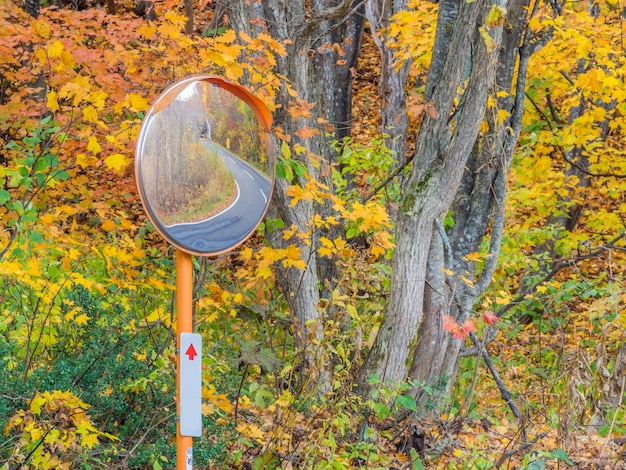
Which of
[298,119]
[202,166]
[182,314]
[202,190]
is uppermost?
[298,119]

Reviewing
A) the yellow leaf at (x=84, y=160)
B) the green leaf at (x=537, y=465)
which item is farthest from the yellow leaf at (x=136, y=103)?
the green leaf at (x=537, y=465)

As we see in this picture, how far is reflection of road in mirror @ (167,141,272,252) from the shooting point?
303 cm

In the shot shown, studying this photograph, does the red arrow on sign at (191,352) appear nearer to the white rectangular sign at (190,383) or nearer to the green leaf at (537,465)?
the white rectangular sign at (190,383)

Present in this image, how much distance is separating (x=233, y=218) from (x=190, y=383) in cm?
73

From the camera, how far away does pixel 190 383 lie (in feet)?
9.73

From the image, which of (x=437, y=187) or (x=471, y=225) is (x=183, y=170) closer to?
(x=437, y=187)

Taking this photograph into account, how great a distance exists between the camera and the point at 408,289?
572 cm

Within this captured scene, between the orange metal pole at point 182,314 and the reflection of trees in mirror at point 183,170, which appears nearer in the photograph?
the reflection of trees in mirror at point 183,170

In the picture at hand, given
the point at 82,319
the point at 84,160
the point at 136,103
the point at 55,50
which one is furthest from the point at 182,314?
the point at 55,50

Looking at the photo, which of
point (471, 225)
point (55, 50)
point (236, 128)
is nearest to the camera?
point (236, 128)

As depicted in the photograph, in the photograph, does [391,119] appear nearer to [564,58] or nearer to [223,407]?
[564,58]

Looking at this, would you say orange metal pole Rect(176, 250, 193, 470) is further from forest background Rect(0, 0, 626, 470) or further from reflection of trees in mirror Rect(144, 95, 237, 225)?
forest background Rect(0, 0, 626, 470)

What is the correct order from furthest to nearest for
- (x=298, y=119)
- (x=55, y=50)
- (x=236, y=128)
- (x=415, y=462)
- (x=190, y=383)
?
(x=298, y=119) < (x=55, y=50) < (x=415, y=462) < (x=236, y=128) < (x=190, y=383)

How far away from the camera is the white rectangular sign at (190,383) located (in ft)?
9.72
